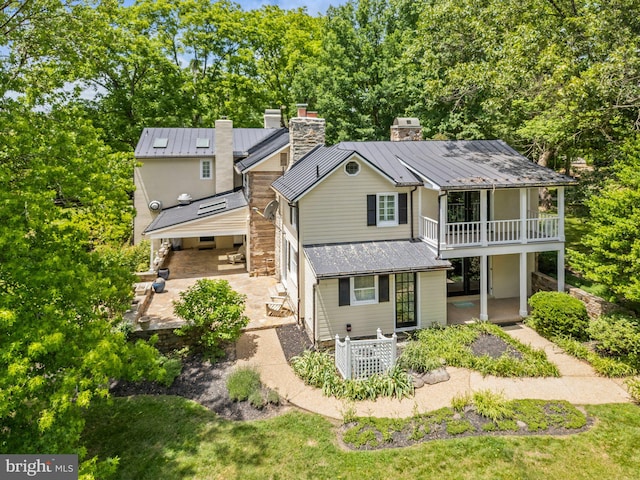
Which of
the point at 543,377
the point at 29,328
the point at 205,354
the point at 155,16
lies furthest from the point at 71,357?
the point at 155,16

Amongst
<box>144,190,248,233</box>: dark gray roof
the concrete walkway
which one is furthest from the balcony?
<box>144,190,248,233</box>: dark gray roof

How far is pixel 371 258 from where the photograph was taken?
46.6ft

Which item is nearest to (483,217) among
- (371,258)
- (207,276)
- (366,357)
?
(371,258)

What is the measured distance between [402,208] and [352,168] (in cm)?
252

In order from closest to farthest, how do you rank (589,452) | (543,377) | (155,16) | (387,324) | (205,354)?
(589,452) < (543,377) < (205,354) < (387,324) < (155,16)

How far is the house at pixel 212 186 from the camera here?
67.2 feet

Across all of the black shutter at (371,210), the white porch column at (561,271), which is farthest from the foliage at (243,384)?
the white porch column at (561,271)

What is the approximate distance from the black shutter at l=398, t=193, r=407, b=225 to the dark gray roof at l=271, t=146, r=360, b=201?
2.69m

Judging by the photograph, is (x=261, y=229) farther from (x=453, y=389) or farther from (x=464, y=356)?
(x=453, y=389)

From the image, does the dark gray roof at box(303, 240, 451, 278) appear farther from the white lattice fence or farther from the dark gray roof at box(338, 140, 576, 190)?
the dark gray roof at box(338, 140, 576, 190)

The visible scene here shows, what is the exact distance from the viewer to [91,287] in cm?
816

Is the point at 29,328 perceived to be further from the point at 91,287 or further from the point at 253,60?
the point at 253,60

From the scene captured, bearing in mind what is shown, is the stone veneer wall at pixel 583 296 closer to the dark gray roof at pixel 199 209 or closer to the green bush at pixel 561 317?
the green bush at pixel 561 317

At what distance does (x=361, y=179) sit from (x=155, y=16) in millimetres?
28504
